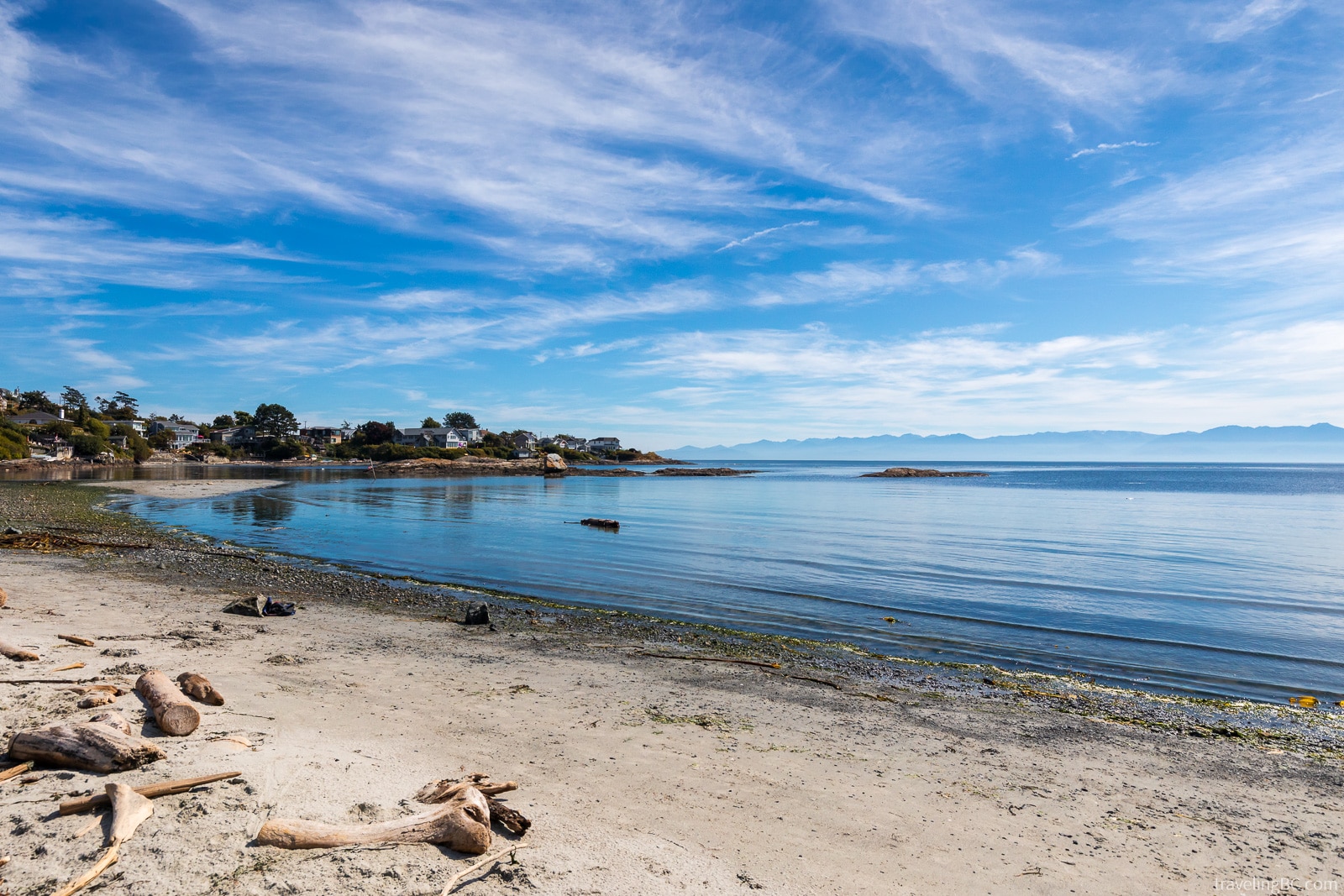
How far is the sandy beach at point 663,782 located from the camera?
531cm

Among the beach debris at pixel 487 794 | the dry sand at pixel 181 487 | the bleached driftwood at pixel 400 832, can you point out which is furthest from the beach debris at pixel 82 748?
the dry sand at pixel 181 487

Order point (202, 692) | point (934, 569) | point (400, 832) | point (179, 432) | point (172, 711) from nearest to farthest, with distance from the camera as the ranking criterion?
point (400, 832) < point (172, 711) < point (202, 692) < point (934, 569) < point (179, 432)

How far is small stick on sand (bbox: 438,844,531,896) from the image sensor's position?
195 inches

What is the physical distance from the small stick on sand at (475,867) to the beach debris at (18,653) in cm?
849

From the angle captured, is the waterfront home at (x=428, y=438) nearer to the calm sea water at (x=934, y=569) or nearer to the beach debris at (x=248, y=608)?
the calm sea water at (x=934, y=569)

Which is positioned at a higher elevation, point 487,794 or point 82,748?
point 82,748

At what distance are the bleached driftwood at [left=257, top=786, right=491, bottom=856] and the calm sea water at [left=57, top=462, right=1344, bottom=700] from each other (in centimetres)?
1134

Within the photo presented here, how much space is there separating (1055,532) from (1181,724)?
31.4m

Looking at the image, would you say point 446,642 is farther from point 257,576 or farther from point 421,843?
point 257,576

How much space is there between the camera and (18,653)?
9453mm

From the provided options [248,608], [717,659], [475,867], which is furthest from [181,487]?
[475,867]

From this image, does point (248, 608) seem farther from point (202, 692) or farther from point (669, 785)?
point (669, 785)

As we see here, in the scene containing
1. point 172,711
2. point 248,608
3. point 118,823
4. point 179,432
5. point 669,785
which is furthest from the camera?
point 179,432

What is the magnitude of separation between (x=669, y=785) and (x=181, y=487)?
73606 millimetres
